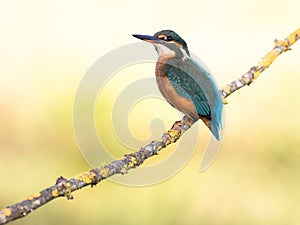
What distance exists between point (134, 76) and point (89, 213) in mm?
417

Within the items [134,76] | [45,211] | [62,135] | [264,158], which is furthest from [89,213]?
[264,158]

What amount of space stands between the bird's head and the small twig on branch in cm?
14

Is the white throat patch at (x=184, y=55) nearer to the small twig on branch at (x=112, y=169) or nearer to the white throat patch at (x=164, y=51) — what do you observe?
the white throat patch at (x=164, y=51)

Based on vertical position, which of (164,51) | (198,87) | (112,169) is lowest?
(112,169)

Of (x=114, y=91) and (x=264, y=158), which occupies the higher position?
(x=114, y=91)

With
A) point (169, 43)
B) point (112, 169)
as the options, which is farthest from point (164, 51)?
point (112, 169)

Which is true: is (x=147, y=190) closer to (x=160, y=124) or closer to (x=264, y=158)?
(x=160, y=124)

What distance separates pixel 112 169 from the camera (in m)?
0.90

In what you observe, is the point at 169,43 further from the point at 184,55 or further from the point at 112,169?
the point at 112,169

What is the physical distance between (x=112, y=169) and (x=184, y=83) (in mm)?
364

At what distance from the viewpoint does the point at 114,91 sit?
192 centimetres

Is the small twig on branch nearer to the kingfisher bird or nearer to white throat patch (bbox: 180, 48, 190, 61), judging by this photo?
the kingfisher bird

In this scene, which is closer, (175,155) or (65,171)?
(175,155)

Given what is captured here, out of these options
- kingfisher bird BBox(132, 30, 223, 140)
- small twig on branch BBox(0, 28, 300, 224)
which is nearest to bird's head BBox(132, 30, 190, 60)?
kingfisher bird BBox(132, 30, 223, 140)
